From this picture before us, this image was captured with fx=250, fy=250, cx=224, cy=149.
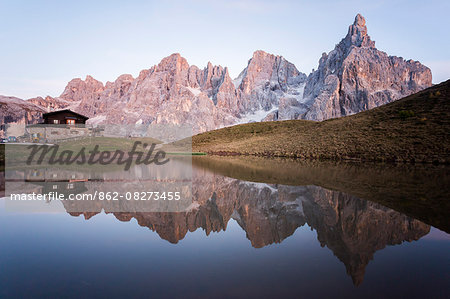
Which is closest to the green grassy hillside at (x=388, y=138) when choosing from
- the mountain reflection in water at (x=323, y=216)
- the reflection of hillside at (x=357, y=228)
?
the mountain reflection in water at (x=323, y=216)

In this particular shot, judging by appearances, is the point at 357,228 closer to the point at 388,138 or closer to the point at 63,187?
the point at 63,187

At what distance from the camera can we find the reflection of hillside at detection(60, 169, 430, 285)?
306 inches

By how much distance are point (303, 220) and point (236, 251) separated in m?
4.03

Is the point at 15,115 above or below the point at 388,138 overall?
above

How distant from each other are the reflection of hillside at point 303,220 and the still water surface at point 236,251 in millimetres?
43

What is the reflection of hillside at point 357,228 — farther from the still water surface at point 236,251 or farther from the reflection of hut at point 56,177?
the reflection of hut at point 56,177

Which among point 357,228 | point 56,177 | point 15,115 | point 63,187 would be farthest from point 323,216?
point 15,115

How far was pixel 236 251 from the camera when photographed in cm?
737

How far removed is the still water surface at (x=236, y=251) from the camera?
5.24 meters

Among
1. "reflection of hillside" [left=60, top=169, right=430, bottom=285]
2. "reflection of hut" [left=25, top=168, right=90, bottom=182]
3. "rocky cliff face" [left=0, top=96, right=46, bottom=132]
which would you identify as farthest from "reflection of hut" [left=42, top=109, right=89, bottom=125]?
"rocky cliff face" [left=0, top=96, right=46, bottom=132]

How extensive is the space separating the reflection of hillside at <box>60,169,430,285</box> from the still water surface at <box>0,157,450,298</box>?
0.04m

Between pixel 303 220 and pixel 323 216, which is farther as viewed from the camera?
pixel 323 216

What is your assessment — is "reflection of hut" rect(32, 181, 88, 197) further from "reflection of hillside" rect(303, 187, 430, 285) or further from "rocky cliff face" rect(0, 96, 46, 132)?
"rocky cliff face" rect(0, 96, 46, 132)

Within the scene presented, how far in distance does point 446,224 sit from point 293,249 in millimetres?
6688
